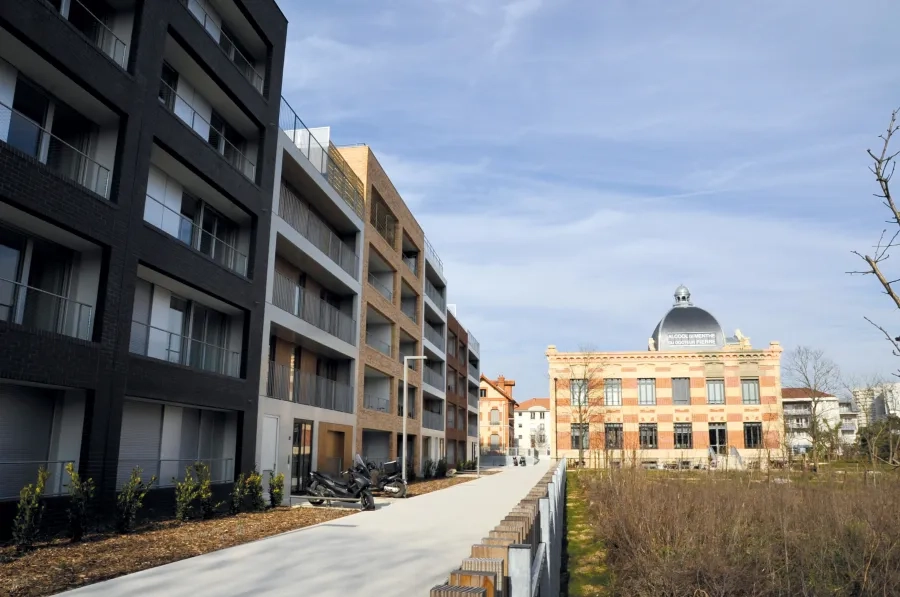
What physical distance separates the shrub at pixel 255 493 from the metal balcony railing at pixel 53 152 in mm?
7468

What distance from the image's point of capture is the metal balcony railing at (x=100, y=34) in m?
13.7

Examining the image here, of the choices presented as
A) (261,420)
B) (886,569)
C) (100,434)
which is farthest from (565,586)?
(261,420)

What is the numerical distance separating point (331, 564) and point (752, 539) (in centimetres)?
524

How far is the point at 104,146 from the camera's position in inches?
532

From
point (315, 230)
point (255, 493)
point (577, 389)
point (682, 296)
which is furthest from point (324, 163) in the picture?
point (682, 296)

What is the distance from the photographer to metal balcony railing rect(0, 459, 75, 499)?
1132 cm

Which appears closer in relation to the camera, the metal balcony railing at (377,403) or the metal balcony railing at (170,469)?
the metal balcony railing at (170,469)

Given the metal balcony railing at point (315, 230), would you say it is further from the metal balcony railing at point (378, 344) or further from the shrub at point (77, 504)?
the shrub at point (77, 504)

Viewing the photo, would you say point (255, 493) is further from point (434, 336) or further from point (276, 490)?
point (434, 336)

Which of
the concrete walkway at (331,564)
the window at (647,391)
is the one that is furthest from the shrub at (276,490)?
the window at (647,391)

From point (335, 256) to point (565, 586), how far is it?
1784cm

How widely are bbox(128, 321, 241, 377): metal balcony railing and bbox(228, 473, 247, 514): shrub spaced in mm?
2800

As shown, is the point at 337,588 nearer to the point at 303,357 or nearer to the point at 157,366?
the point at 157,366

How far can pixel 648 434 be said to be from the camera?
56.0 metres
